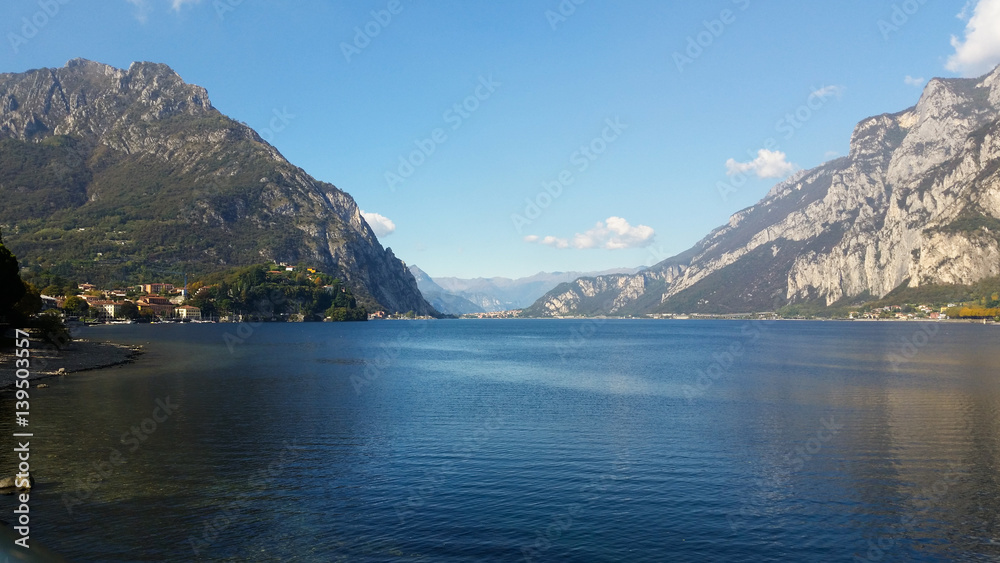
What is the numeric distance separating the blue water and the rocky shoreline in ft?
41.7

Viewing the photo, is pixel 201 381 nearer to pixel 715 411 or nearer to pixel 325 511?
pixel 325 511

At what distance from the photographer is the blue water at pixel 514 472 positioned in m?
24.2

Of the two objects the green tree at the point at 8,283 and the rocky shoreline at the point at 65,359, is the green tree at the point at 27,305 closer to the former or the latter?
the rocky shoreline at the point at 65,359

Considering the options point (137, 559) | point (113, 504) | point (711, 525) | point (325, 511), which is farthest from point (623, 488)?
point (113, 504)

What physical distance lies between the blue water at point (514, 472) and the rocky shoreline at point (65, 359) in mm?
12715

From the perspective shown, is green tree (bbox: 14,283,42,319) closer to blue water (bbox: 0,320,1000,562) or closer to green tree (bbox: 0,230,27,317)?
green tree (bbox: 0,230,27,317)

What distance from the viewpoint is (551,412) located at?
55312 mm

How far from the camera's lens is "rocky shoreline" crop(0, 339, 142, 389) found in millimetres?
73137

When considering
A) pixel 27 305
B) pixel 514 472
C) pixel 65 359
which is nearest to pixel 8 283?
pixel 65 359

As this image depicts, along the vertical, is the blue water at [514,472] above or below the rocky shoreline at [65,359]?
below

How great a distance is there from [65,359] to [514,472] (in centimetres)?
8413

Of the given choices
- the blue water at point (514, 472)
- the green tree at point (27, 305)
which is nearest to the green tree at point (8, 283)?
the green tree at point (27, 305)

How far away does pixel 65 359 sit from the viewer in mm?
89000

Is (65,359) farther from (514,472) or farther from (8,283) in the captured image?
(514,472)
